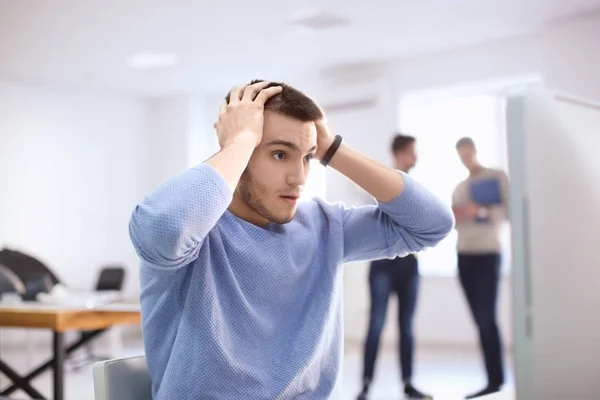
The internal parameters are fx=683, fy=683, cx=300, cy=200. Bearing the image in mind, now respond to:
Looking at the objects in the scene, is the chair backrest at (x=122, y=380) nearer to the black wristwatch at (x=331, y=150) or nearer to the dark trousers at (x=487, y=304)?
the black wristwatch at (x=331, y=150)

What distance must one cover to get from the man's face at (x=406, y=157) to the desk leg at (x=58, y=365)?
7.06ft

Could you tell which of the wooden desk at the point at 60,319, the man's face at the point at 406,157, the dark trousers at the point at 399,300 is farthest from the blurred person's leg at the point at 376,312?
the wooden desk at the point at 60,319

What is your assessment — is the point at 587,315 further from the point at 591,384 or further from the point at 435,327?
the point at 435,327

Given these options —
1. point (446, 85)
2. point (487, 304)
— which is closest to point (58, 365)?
point (487, 304)

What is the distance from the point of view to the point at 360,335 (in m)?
7.21

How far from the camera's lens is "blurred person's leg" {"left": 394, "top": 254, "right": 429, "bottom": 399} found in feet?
13.3

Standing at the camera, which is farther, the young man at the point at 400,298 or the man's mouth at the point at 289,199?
the young man at the point at 400,298

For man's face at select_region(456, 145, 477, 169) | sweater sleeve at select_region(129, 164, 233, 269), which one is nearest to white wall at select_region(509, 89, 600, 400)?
sweater sleeve at select_region(129, 164, 233, 269)

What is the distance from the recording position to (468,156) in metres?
4.16

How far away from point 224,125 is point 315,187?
6.79 metres

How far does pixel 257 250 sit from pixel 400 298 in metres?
3.06

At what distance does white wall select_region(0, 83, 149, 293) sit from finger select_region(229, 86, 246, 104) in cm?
683

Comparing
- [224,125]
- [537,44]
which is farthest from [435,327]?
[224,125]

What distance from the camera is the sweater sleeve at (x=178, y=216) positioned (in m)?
0.96
